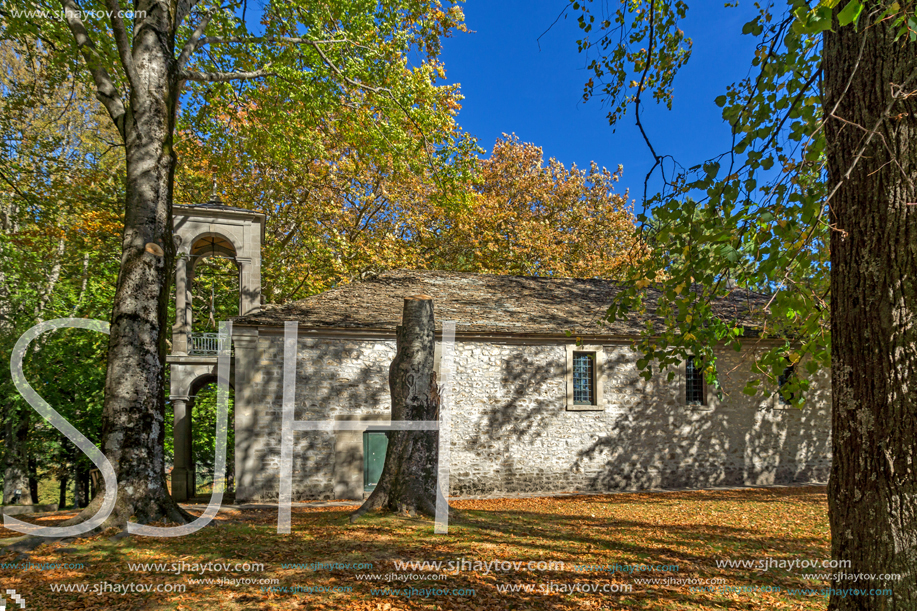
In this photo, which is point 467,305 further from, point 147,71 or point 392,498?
point 147,71

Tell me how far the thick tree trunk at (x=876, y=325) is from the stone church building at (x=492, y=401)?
974cm

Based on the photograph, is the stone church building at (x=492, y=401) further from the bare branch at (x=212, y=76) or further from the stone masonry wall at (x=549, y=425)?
the bare branch at (x=212, y=76)

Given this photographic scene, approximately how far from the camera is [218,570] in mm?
4465

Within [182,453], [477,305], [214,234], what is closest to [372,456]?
[477,305]

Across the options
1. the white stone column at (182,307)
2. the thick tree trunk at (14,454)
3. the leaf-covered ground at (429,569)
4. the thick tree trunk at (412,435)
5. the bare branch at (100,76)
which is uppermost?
the bare branch at (100,76)

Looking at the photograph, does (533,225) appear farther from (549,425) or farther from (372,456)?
(372,456)

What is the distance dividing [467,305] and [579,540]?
27.0ft

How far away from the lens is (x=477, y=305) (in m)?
14.2

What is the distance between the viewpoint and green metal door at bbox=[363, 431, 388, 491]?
12595 millimetres

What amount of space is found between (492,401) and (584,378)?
9.22ft

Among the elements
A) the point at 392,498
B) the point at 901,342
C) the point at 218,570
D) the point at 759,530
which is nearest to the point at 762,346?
the point at 759,530

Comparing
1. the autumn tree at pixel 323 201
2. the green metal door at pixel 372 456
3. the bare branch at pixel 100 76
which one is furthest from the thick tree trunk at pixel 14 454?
A: the bare branch at pixel 100 76

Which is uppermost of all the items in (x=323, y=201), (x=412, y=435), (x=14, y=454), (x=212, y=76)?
(x=323, y=201)

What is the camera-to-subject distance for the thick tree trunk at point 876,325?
7.91 ft
